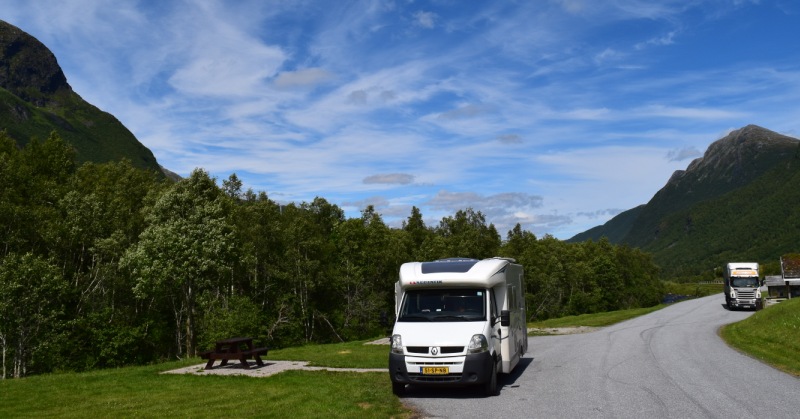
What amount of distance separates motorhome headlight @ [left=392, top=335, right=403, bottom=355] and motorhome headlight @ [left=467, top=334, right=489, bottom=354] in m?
1.53

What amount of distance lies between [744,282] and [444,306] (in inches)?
1742

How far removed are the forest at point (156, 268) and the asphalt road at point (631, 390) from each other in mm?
27955

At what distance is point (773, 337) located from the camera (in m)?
23.8

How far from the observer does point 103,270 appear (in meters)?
45.8

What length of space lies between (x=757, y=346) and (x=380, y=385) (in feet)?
53.4

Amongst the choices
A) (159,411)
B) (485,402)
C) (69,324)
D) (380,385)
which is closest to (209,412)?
(159,411)

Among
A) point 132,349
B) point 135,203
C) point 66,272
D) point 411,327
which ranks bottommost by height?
point 132,349

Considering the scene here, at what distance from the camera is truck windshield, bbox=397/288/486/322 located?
13570mm

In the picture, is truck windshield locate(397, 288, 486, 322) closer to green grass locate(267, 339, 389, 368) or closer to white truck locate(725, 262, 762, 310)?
green grass locate(267, 339, 389, 368)

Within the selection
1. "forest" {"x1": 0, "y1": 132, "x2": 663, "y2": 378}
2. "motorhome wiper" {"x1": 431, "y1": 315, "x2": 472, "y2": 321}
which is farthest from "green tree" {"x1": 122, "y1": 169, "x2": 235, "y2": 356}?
"motorhome wiper" {"x1": 431, "y1": 315, "x2": 472, "y2": 321}

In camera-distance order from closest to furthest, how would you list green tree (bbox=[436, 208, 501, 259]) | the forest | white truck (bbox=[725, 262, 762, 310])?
the forest → white truck (bbox=[725, 262, 762, 310]) → green tree (bbox=[436, 208, 501, 259])

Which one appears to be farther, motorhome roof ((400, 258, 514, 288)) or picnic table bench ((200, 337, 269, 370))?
picnic table bench ((200, 337, 269, 370))

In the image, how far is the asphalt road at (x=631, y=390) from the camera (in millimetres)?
11133

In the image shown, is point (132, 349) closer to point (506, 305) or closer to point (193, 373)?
point (193, 373)
